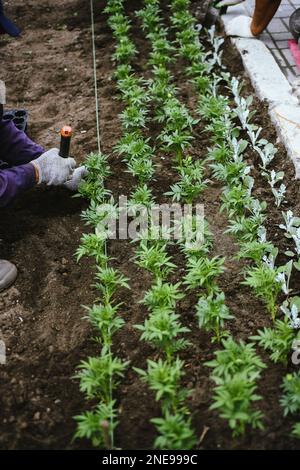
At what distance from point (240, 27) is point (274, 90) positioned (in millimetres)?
1199

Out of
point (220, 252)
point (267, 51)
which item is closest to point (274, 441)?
point (220, 252)

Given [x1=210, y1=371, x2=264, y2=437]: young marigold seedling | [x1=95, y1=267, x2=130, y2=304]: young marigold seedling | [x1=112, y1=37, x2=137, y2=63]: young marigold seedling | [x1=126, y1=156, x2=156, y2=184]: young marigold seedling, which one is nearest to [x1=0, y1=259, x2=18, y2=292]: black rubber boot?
[x1=95, y1=267, x2=130, y2=304]: young marigold seedling

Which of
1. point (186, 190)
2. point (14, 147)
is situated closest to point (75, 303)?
point (186, 190)

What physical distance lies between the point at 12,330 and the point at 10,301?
0.26 m

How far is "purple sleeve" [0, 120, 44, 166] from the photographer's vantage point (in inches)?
164

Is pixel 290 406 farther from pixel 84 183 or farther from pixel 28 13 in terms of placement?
pixel 28 13

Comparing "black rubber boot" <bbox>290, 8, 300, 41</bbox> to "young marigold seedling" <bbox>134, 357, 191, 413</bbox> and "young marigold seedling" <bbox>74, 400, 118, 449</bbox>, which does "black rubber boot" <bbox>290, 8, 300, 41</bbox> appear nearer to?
"young marigold seedling" <bbox>134, 357, 191, 413</bbox>

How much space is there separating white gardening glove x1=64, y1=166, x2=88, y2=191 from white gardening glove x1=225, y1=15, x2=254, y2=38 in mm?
2695

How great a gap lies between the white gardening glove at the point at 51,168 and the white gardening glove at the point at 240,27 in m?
2.85

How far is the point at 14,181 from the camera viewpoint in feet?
12.6

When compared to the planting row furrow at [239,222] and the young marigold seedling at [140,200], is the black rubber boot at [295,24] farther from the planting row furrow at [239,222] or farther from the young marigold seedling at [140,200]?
the young marigold seedling at [140,200]

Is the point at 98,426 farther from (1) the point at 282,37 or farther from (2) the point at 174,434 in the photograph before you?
(1) the point at 282,37

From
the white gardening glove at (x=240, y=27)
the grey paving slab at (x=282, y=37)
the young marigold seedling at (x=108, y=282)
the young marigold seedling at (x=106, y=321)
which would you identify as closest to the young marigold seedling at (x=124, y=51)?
the white gardening glove at (x=240, y=27)

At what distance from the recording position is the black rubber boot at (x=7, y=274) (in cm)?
366
